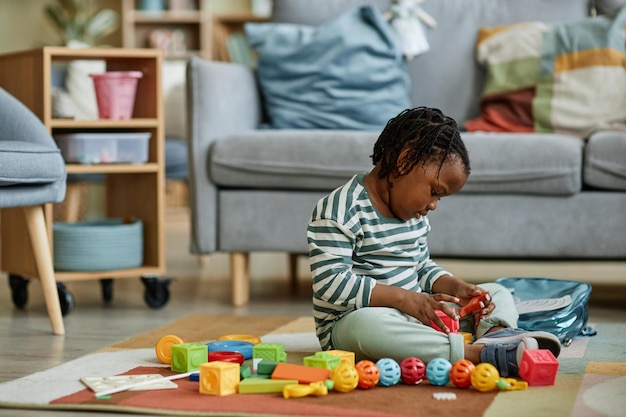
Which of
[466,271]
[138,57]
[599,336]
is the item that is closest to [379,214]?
[599,336]

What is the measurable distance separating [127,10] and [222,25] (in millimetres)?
560

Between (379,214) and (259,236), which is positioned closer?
(379,214)

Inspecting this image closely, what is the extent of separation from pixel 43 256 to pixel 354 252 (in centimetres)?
80

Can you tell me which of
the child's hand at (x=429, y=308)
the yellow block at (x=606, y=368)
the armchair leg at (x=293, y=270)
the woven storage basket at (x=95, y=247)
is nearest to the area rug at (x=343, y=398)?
the yellow block at (x=606, y=368)

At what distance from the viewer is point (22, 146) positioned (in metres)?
2.05

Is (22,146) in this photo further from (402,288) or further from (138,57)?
(402,288)

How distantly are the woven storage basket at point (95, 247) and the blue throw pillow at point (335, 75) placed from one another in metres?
0.56

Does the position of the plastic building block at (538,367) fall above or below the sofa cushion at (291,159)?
below

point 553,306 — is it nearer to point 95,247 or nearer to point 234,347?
point 234,347

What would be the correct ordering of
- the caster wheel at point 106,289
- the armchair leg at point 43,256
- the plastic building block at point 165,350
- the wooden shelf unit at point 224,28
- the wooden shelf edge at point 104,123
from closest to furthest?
the plastic building block at point 165,350 → the armchair leg at point 43,256 → the wooden shelf edge at point 104,123 → the caster wheel at point 106,289 → the wooden shelf unit at point 224,28

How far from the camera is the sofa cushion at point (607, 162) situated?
2393mm

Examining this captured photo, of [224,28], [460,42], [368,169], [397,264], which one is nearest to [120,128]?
[368,169]

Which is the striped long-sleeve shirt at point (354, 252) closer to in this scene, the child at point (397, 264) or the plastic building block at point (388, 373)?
the child at point (397, 264)

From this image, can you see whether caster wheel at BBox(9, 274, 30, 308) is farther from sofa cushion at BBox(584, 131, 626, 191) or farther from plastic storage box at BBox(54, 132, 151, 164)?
sofa cushion at BBox(584, 131, 626, 191)
